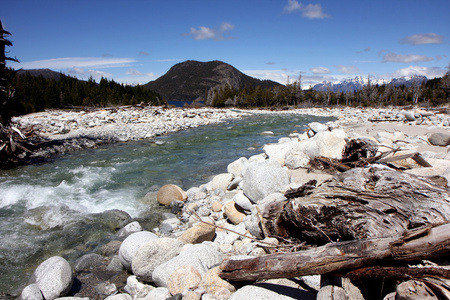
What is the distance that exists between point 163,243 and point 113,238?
2033 mm

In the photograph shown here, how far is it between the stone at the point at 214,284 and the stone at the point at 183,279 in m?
0.15

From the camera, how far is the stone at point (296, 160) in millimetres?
6773

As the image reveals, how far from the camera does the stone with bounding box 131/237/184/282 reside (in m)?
3.70

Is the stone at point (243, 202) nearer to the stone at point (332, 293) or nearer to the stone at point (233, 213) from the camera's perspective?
the stone at point (233, 213)

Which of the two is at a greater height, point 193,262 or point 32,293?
point 193,262

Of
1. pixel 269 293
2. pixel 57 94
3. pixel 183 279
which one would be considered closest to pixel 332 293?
pixel 269 293

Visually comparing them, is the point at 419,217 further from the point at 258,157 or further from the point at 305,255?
the point at 258,157

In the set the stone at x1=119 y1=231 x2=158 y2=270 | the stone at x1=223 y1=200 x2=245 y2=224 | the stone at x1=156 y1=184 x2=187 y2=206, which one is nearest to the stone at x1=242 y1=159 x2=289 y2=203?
the stone at x1=223 y1=200 x2=245 y2=224

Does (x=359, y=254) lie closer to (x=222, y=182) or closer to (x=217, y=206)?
(x=217, y=206)

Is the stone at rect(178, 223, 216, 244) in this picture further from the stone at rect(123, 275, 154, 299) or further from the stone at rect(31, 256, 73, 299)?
the stone at rect(31, 256, 73, 299)

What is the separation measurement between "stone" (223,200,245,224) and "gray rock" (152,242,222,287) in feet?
5.60

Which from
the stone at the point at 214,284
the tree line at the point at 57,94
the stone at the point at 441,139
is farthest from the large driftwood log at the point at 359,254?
the tree line at the point at 57,94

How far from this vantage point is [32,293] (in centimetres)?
334

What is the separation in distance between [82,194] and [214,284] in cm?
685
